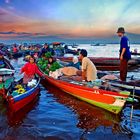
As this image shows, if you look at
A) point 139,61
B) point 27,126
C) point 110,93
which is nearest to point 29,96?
point 27,126

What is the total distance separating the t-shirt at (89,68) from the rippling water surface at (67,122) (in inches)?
47.2

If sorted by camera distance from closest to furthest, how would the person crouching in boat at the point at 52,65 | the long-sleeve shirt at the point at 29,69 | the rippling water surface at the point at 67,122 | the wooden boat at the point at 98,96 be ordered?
1. the rippling water surface at the point at 67,122
2. the wooden boat at the point at 98,96
3. the long-sleeve shirt at the point at 29,69
4. the person crouching in boat at the point at 52,65

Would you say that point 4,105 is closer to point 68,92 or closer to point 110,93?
point 68,92

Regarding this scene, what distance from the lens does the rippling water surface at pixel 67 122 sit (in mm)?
8406

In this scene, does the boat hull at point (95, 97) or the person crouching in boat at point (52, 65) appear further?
the person crouching in boat at point (52, 65)

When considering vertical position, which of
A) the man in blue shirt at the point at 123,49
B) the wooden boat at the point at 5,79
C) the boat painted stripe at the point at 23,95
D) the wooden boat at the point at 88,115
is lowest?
the wooden boat at the point at 88,115

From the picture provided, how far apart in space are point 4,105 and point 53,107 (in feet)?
6.89

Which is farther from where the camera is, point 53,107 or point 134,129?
point 53,107

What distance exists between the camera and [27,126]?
30.2ft

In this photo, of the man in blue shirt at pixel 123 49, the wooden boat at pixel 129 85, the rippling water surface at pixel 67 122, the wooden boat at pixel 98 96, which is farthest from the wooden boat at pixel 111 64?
the rippling water surface at pixel 67 122

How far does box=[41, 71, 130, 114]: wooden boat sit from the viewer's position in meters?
9.70

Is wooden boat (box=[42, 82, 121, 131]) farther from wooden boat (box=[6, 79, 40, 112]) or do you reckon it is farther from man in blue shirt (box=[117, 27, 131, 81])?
man in blue shirt (box=[117, 27, 131, 81])

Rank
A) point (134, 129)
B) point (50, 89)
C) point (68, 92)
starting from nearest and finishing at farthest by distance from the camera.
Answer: point (134, 129), point (68, 92), point (50, 89)

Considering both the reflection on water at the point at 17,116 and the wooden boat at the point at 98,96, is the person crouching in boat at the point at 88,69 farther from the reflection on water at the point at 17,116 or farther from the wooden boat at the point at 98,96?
the reflection on water at the point at 17,116
